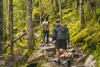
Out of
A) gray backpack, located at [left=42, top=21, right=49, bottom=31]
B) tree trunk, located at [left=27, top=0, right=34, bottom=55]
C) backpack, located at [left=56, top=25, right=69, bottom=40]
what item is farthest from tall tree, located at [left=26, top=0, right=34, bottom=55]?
backpack, located at [left=56, top=25, right=69, bottom=40]

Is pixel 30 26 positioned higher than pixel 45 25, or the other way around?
pixel 30 26

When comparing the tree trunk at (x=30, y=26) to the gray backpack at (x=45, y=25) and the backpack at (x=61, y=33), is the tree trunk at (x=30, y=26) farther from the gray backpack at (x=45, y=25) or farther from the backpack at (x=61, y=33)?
the backpack at (x=61, y=33)

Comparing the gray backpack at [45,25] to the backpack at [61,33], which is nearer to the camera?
the backpack at [61,33]

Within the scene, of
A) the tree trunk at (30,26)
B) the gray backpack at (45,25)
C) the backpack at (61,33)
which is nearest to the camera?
the backpack at (61,33)

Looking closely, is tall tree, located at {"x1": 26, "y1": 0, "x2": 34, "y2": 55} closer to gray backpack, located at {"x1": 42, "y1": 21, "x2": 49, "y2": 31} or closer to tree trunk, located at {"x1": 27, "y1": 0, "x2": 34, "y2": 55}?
tree trunk, located at {"x1": 27, "y1": 0, "x2": 34, "y2": 55}

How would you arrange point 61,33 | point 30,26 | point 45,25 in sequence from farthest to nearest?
point 45,25 < point 30,26 < point 61,33

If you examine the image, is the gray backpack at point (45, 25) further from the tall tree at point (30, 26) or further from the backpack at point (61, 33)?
the backpack at point (61, 33)

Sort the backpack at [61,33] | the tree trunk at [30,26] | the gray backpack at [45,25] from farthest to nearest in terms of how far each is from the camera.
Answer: the gray backpack at [45,25], the tree trunk at [30,26], the backpack at [61,33]

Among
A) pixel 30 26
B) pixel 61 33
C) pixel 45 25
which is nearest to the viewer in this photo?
pixel 61 33

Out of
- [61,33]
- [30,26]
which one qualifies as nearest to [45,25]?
[30,26]

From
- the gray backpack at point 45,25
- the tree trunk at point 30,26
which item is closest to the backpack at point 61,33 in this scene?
the tree trunk at point 30,26

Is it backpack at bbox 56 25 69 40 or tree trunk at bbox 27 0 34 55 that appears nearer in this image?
backpack at bbox 56 25 69 40

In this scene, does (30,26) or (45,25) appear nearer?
(30,26)

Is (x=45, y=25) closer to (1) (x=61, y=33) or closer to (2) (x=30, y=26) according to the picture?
(2) (x=30, y=26)
